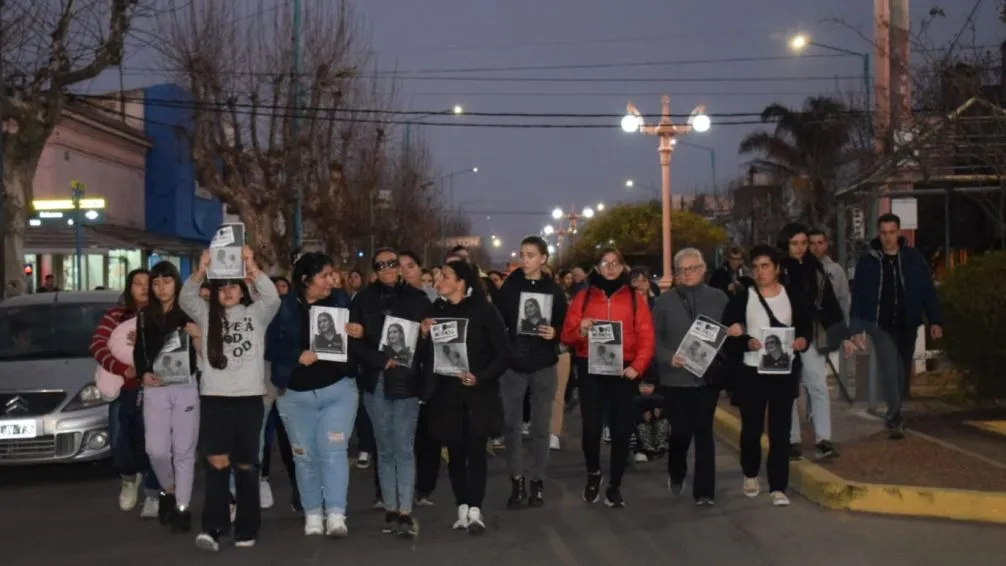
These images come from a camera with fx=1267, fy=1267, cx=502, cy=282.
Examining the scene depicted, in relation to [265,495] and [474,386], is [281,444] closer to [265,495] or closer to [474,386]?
[265,495]

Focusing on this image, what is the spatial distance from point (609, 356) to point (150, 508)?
12.2ft

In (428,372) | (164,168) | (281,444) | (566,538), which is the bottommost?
(566,538)

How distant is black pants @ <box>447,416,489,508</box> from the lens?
28.4 feet

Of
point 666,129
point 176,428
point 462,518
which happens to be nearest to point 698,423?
point 462,518

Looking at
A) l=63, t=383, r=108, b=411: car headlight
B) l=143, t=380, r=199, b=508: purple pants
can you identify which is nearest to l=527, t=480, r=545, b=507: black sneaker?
l=143, t=380, r=199, b=508: purple pants

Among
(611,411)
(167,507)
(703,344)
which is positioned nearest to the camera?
(167,507)

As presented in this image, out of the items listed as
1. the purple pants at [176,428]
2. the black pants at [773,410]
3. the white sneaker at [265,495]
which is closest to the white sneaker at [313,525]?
the purple pants at [176,428]

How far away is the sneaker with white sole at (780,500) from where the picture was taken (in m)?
9.60

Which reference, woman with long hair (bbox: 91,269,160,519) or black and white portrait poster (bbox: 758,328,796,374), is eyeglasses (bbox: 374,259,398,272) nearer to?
woman with long hair (bbox: 91,269,160,519)

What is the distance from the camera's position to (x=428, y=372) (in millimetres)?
8648

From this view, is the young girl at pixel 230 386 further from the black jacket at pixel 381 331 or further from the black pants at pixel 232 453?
the black jacket at pixel 381 331

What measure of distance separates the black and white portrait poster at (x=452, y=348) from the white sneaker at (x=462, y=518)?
3.19 ft

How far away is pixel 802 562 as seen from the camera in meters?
7.84

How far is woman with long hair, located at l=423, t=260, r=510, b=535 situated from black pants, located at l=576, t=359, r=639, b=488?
3.54ft
